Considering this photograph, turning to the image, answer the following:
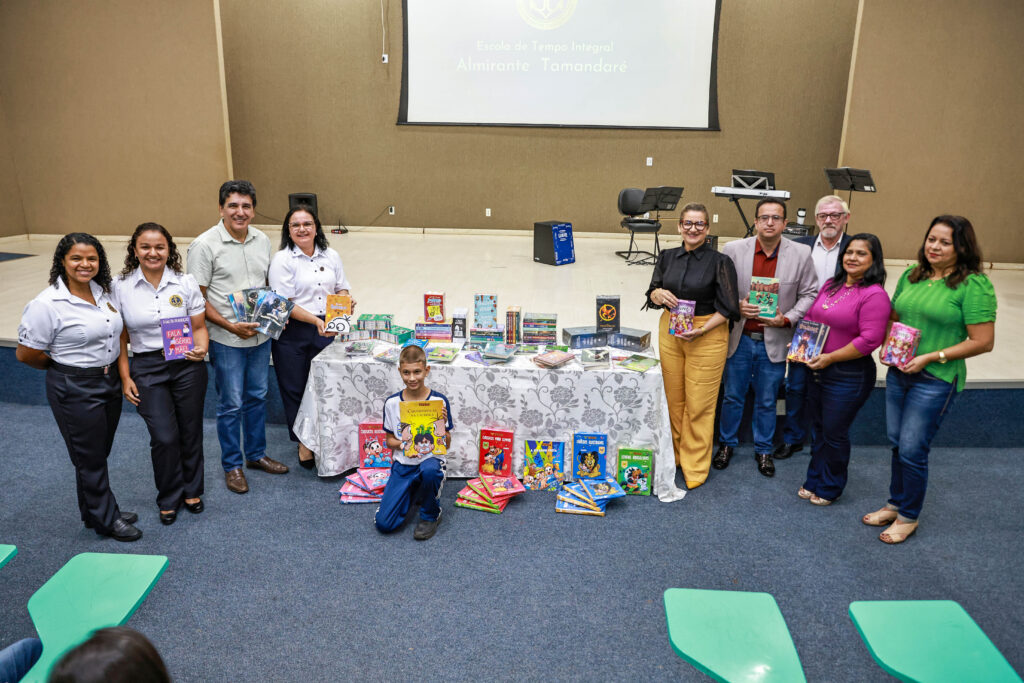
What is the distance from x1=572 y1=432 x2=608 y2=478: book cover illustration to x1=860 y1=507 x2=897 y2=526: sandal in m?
1.32

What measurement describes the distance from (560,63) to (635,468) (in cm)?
818

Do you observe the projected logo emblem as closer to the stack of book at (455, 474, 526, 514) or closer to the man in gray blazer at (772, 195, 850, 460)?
the man in gray blazer at (772, 195, 850, 460)

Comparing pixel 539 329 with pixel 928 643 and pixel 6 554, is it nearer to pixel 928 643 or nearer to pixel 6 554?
pixel 928 643

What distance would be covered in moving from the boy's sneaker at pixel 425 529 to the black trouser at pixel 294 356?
1129mm

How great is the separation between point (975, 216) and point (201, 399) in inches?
367

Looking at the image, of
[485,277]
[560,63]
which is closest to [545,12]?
[560,63]

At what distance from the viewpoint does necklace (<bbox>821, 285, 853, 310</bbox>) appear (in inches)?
133

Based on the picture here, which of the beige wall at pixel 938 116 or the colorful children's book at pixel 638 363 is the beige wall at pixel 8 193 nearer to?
the colorful children's book at pixel 638 363

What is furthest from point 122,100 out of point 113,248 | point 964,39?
point 964,39

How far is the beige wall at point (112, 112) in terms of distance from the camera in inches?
382

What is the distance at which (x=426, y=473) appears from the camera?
3.33m

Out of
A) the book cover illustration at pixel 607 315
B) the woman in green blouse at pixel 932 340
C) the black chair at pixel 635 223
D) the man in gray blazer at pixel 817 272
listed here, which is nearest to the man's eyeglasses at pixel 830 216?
the man in gray blazer at pixel 817 272

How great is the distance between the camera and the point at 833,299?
11.3 feet

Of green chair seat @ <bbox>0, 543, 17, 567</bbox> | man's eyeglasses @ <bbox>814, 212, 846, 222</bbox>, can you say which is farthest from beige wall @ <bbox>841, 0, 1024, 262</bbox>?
green chair seat @ <bbox>0, 543, 17, 567</bbox>
